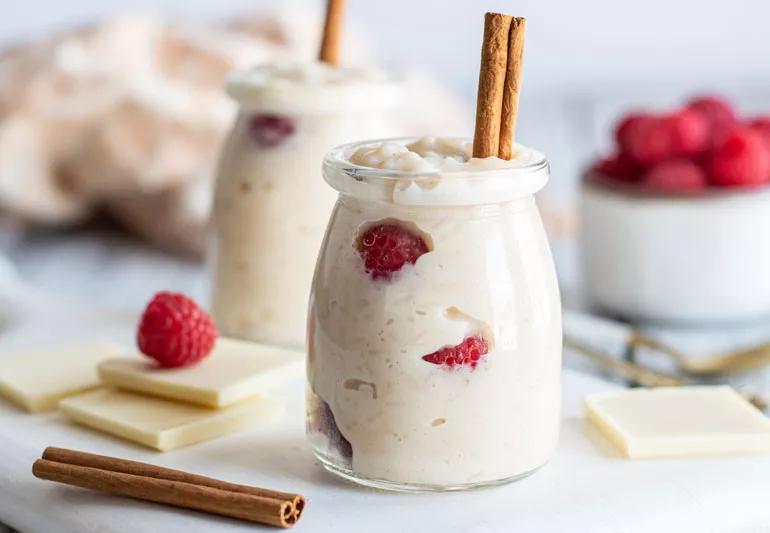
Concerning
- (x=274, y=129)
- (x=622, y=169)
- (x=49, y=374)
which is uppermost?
(x=274, y=129)

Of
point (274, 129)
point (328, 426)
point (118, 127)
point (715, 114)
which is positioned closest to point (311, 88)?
point (274, 129)

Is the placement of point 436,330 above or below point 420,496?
above

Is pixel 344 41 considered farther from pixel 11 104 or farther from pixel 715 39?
pixel 715 39

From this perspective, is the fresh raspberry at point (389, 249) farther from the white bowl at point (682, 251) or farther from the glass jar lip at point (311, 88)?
the white bowl at point (682, 251)

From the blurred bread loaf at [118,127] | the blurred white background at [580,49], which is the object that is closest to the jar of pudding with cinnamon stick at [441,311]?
the blurred bread loaf at [118,127]

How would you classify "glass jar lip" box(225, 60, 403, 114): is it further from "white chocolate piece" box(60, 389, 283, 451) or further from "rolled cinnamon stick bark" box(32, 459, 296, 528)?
"rolled cinnamon stick bark" box(32, 459, 296, 528)

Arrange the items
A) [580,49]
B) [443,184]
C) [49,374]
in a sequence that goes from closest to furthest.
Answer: [443,184] → [49,374] → [580,49]

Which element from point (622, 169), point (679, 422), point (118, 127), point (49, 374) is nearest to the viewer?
point (679, 422)

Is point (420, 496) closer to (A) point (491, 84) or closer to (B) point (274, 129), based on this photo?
(A) point (491, 84)
